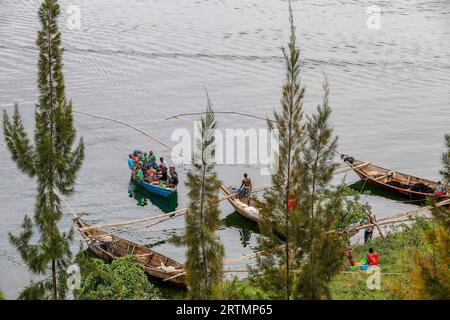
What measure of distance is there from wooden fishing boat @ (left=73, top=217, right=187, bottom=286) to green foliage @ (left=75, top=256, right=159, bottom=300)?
4341mm

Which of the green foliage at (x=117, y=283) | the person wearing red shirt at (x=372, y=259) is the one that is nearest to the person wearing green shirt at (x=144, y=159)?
the person wearing red shirt at (x=372, y=259)

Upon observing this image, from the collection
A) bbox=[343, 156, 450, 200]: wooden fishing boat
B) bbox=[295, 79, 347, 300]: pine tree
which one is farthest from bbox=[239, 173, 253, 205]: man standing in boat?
bbox=[295, 79, 347, 300]: pine tree

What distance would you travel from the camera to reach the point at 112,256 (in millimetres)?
26484

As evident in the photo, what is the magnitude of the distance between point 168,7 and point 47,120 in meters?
60.5

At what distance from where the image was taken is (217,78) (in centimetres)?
5422

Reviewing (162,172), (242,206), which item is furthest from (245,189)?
(162,172)

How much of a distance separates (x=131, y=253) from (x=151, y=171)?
8.06m

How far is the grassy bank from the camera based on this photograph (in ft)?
70.6

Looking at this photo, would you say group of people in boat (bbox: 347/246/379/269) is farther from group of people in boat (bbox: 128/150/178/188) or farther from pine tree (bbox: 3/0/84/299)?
pine tree (bbox: 3/0/84/299)

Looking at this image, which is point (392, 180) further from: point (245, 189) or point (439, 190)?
point (245, 189)

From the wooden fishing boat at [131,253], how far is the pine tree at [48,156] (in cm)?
921

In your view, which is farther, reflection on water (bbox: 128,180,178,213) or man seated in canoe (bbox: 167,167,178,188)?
reflection on water (bbox: 128,180,178,213)
